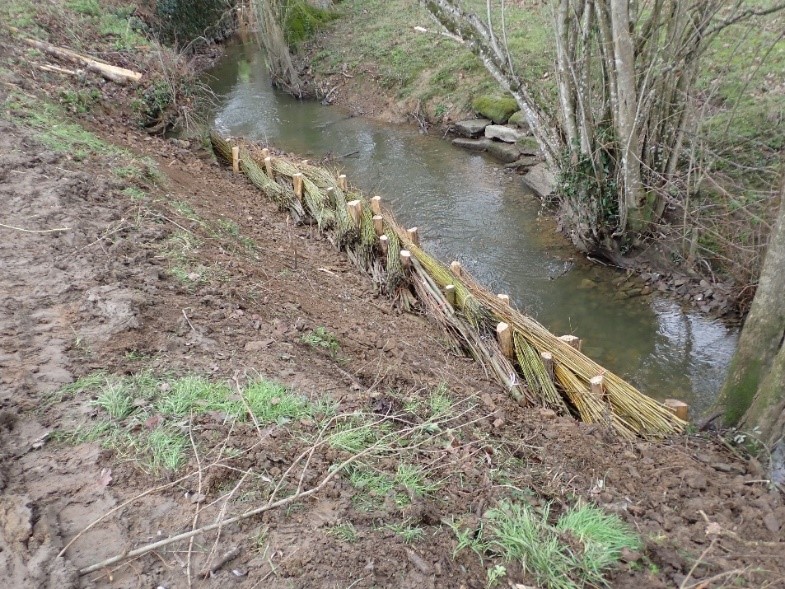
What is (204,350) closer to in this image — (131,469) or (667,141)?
(131,469)

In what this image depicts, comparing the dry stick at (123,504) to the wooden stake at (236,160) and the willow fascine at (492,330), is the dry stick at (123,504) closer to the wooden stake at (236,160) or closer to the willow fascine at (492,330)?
the willow fascine at (492,330)

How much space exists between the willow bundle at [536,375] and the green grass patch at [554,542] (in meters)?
1.54

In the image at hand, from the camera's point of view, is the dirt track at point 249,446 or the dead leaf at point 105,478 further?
the dead leaf at point 105,478

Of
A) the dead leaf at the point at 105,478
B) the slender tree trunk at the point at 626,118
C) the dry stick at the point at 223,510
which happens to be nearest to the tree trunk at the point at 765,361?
the slender tree trunk at the point at 626,118

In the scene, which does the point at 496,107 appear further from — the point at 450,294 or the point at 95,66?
the point at 95,66

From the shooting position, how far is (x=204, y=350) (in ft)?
12.0

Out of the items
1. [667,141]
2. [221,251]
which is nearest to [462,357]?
[221,251]

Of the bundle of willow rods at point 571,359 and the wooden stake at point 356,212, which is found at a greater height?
the bundle of willow rods at point 571,359

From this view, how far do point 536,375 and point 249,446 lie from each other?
2.42m

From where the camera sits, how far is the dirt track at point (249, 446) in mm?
2299

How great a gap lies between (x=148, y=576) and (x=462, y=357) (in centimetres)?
309

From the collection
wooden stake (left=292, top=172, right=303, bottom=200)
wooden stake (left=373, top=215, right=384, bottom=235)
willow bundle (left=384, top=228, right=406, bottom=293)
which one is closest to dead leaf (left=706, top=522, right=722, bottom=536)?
willow bundle (left=384, top=228, right=406, bottom=293)

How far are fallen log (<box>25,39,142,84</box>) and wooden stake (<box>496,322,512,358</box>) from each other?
7965 mm

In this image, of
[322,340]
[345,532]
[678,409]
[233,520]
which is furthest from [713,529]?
[322,340]
